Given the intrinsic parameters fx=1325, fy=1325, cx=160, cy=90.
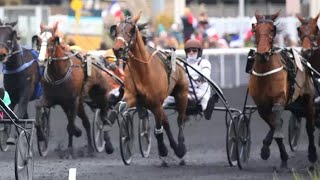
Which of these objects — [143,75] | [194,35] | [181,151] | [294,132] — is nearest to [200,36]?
[194,35]

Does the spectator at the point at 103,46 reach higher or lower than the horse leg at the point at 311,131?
lower

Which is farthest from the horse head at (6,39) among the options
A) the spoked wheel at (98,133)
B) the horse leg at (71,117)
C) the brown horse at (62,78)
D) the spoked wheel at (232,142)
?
the spoked wheel at (232,142)

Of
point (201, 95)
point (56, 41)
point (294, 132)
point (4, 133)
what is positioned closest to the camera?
point (201, 95)

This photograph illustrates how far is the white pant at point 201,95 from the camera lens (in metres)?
16.9

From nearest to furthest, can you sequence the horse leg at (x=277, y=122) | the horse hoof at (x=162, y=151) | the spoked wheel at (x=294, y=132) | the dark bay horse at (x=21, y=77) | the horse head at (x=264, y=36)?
the horse head at (x=264, y=36) < the horse leg at (x=277, y=122) < the horse hoof at (x=162, y=151) < the dark bay horse at (x=21, y=77) < the spoked wheel at (x=294, y=132)

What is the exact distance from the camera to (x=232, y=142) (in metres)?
16.1

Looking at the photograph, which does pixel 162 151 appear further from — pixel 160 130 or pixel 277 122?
pixel 277 122

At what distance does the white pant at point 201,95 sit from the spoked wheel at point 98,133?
5.80 ft

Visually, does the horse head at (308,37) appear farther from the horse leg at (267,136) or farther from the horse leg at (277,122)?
the horse leg at (277,122)

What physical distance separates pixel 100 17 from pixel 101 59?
41.4ft

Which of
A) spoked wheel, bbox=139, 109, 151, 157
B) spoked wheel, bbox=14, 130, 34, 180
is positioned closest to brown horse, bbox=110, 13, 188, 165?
spoked wheel, bbox=139, 109, 151, 157

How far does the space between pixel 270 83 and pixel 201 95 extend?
1.88 meters

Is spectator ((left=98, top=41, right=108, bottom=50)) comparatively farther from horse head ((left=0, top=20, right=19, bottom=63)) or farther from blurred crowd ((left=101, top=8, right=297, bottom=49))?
horse head ((left=0, top=20, right=19, bottom=63))

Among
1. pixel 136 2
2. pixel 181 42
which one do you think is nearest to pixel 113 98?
pixel 181 42
